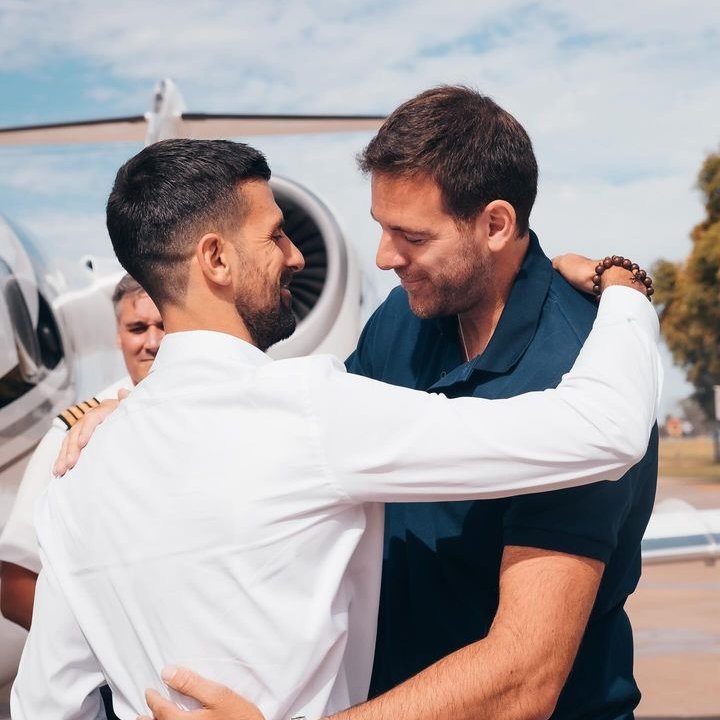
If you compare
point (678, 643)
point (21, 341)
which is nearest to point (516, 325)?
point (21, 341)

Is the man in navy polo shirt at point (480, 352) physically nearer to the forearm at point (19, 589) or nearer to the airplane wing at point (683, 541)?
the forearm at point (19, 589)

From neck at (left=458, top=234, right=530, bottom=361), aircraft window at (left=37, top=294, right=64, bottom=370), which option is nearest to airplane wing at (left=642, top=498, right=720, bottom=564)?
aircraft window at (left=37, top=294, right=64, bottom=370)

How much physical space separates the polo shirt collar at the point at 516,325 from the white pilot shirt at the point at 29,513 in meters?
1.78

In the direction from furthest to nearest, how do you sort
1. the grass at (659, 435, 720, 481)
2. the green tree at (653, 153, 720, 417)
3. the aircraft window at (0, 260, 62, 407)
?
the grass at (659, 435, 720, 481), the green tree at (653, 153, 720, 417), the aircraft window at (0, 260, 62, 407)

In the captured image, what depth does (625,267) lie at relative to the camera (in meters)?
2.69

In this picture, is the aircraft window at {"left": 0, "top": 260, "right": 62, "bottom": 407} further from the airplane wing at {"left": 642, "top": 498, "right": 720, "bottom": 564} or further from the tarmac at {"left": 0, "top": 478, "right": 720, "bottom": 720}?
the airplane wing at {"left": 642, "top": 498, "right": 720, "bottom": 564}

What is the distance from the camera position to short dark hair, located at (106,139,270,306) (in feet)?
8.05

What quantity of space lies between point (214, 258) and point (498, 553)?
939 mm

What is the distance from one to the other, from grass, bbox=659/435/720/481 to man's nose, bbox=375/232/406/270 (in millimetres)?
48809

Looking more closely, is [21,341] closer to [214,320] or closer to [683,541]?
[683,541]

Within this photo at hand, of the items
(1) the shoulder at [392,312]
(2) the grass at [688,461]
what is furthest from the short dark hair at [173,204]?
(2) the grass at [688,461]

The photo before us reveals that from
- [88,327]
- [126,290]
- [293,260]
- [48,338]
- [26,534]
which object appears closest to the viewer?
[293,260]

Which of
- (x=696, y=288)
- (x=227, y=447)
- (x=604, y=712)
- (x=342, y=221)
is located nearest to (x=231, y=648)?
(x=227, y=447)

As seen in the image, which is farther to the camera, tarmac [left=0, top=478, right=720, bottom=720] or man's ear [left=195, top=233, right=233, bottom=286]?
tarmac [left=0, top=478, right=720, bottom=720]
